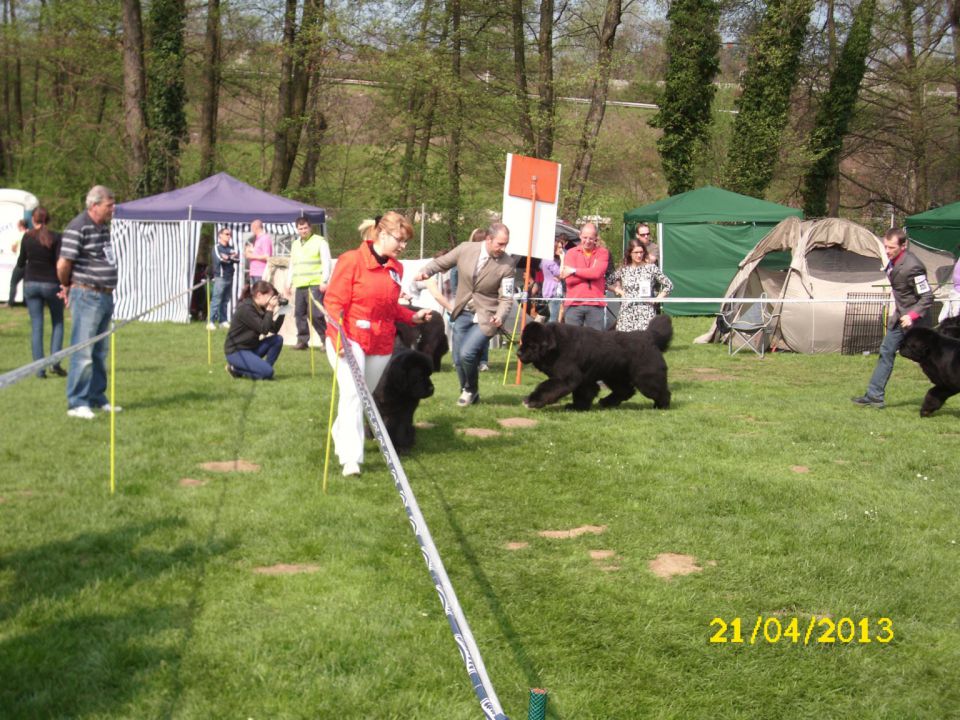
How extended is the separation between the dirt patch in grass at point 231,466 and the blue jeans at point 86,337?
2.05 metres

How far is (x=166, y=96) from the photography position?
2589 centimetres

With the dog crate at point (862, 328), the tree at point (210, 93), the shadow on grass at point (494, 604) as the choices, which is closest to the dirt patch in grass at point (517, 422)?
the shadow on grass at point (494, 604)

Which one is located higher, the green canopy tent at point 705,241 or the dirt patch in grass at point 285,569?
the green canopy tent at point 705,241

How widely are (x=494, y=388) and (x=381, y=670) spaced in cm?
737

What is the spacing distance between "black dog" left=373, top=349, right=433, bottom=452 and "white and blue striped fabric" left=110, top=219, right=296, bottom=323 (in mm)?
11957

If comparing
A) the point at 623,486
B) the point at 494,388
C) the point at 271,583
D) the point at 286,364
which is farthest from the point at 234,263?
the point at 271,583

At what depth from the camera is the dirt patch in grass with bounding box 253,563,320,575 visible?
4.92 m

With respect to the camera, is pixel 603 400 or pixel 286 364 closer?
pixel 603 400

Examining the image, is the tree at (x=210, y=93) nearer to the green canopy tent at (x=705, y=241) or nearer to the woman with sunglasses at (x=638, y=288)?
the green canopy tent at (x=705, y=241)

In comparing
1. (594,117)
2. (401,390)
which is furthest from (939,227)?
Result: (401,390)

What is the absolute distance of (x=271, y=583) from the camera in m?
4.73

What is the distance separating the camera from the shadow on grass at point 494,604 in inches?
155

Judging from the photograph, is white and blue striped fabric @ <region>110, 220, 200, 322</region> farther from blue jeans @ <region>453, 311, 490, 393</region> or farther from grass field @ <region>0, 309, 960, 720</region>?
blue jeans @ <region>453, 311, 490, 393</region>

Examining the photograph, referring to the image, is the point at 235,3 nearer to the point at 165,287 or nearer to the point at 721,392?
the point at 165,287
